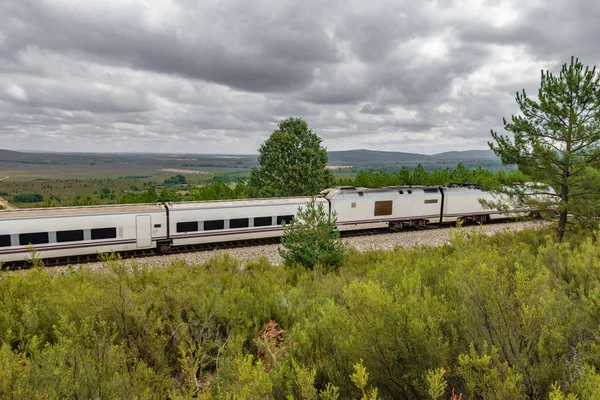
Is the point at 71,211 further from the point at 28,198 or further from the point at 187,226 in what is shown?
the point at 28,198

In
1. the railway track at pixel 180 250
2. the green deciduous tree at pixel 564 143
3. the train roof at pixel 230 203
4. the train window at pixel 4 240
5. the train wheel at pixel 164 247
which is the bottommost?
the railway track at pixel 180 250

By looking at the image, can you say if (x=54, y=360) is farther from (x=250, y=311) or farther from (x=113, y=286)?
(x=250, y=311)

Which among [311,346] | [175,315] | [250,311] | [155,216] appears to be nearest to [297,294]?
[250,311]

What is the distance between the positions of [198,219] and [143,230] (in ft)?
8.74

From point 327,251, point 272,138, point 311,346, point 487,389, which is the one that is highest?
point 272,138

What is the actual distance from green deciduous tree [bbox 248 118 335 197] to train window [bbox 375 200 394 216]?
43.6 feet

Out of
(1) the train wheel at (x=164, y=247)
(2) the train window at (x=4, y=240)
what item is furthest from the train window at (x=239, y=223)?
(2) the train window at (x=4, y=240)

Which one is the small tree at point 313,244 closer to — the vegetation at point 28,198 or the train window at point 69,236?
the train window at point 69,236

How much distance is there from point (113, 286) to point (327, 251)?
8.90 meters

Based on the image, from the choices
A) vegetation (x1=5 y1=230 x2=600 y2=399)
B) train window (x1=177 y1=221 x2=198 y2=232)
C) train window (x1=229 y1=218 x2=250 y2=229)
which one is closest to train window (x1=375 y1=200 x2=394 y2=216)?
train window (x1=229 y1=218 x2=250 y2=229)

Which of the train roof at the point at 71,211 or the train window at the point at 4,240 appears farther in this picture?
the train roof at the point at 71,211

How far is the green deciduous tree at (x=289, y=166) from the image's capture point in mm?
35344

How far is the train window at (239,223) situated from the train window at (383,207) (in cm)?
863

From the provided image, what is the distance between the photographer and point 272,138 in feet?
120
